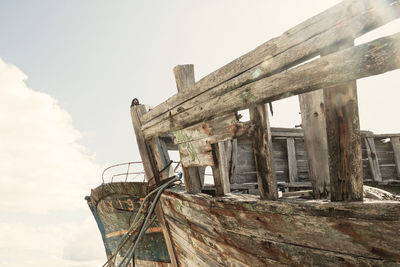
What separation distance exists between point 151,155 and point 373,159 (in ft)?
20.8

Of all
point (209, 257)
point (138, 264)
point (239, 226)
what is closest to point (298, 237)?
point (239, 226)

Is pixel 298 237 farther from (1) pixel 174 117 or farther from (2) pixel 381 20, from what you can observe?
(1) pixel 174 117

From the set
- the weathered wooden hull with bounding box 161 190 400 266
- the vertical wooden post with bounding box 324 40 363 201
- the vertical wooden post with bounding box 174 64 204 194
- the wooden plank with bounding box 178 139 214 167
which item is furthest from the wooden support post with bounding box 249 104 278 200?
the vertical wooden post with bounding box 174 64 204 194

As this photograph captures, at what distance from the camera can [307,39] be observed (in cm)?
154

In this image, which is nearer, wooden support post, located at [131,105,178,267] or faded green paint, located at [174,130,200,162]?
faded green paint, located at [174,130,200,162]

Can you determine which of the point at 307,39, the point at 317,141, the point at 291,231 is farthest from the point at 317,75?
the point at 291,231

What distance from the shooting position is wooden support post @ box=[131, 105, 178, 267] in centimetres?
335

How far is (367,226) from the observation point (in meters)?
1.35

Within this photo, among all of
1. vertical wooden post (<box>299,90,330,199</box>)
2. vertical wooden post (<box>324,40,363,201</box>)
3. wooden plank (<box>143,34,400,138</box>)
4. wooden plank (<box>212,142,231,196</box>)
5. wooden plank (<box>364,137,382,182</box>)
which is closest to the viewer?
wooden plank (<box>143,34,400,138</box>)

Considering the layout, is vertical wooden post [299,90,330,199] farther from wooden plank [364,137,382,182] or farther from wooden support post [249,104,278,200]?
wooden plank [364,137,382,182]

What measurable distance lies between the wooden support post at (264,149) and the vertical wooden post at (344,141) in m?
0.42

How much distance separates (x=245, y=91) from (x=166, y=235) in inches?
99.2

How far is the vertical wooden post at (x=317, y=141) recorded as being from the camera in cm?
209

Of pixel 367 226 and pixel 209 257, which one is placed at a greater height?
pixel 367 226
